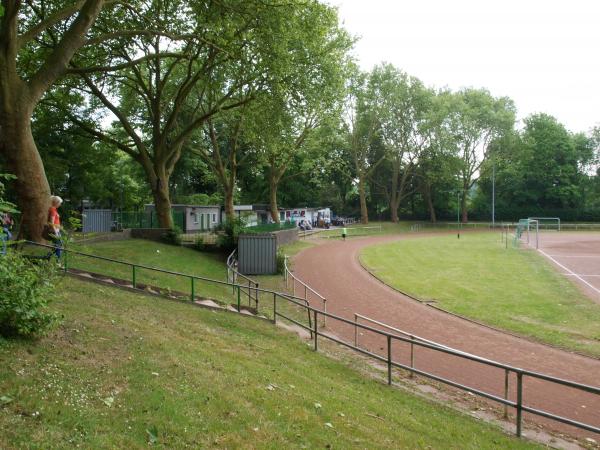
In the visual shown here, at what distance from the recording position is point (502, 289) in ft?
72.0

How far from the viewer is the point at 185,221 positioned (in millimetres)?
38906

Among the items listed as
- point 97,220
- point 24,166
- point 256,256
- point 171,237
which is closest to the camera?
point 24,166

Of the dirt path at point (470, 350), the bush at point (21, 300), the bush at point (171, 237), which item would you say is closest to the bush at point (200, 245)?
the bush at point (171, 237)

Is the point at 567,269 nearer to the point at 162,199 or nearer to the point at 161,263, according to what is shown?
the point at 161,263

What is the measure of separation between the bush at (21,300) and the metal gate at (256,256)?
765 inches

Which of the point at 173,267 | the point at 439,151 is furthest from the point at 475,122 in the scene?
the point at 173,267

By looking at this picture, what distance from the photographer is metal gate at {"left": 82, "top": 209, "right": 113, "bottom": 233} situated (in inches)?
1230

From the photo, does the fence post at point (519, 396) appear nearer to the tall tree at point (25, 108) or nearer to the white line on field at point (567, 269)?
the tall tree at point (25, 108)

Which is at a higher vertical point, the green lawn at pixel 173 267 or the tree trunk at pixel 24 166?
the tree trunk at pixel 24 166

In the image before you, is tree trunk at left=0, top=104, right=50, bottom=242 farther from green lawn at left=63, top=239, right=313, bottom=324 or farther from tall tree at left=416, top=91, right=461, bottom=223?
tall tree at left=416, top=91, right=461, bottom=223

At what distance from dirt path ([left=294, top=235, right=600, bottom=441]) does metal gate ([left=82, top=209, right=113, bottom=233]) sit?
607 inches

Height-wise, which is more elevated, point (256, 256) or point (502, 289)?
point (256, 256)

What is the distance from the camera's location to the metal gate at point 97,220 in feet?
103

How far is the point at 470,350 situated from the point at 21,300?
11.4 meters
